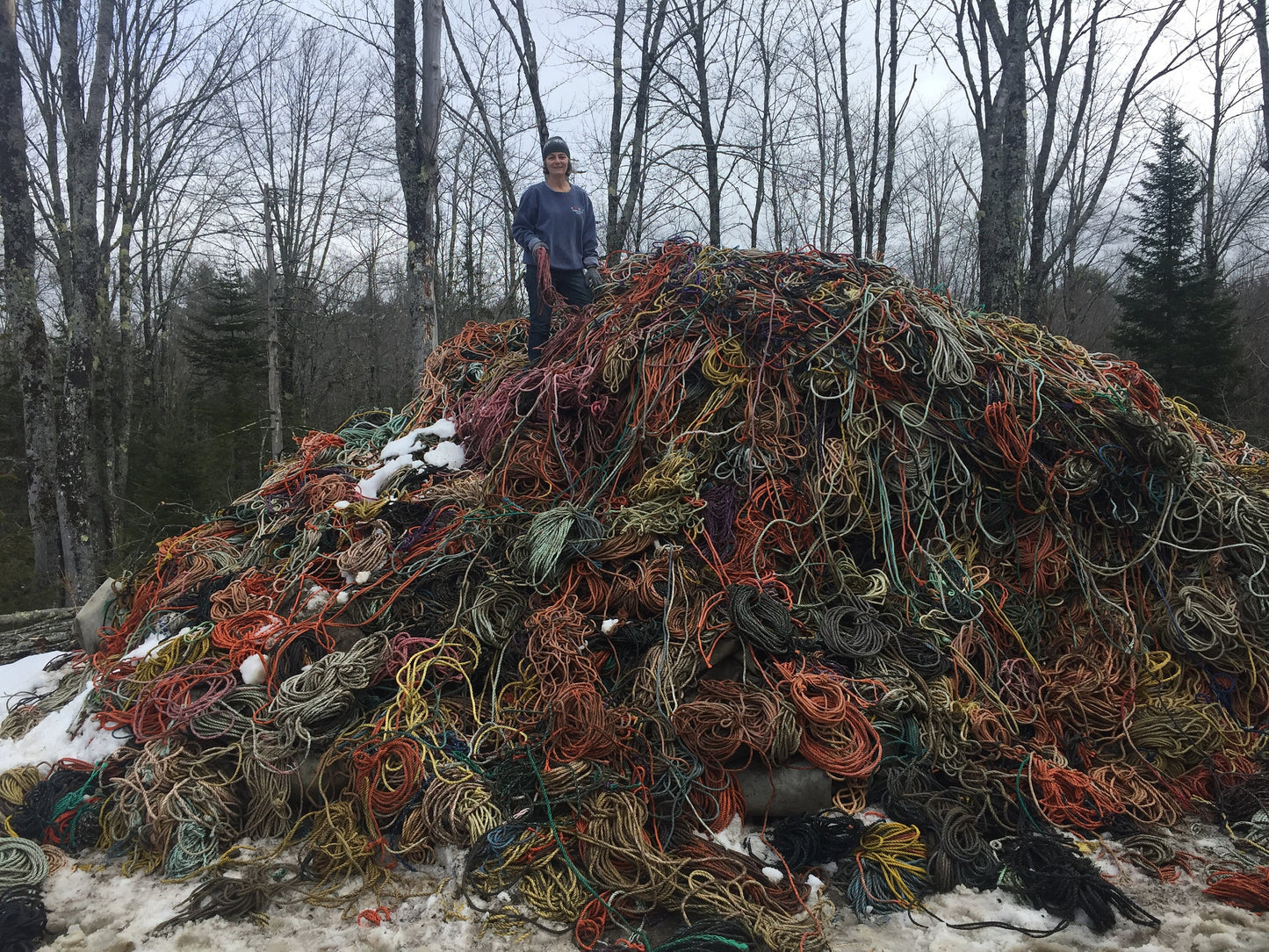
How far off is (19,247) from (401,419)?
5255mm

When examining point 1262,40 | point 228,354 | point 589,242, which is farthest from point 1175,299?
point 228,354

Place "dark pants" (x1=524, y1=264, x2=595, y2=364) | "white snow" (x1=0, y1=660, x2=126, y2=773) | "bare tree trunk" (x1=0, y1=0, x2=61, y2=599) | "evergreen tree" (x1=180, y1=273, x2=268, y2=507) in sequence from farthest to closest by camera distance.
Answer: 1. "evergreen tree" (x1=180, y1=273, x2=268, y2=507)
2. "bare tree trunk" (x1=0, y1=0, x2=61, y2=599)
3. "dark pants" (x1=524, y1=264, x2=595, y2=364)
4. "white snow" (x1=0, y1=660, x2=126, y2=773)

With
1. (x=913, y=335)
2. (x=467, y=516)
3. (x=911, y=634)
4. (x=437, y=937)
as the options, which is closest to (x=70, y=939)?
(x=437, y=937)

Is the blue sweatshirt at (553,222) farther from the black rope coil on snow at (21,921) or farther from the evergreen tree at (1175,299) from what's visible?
the evergreen tree at (1175,299)

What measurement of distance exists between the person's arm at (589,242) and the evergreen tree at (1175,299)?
52.2 feet

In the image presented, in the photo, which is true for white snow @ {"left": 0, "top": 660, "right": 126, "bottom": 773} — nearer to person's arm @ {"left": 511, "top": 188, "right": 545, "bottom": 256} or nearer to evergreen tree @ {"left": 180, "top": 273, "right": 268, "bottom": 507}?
person's arm @ {"left": 511, "top": 188, "right": 545, "bottom": 256}

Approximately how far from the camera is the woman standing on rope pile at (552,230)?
19.7ft

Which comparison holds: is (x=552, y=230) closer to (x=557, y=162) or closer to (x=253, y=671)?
(x=557, y=162)

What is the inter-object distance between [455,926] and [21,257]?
29.4ft

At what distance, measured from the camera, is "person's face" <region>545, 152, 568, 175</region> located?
595 centimetres

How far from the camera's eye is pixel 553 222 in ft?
20.0

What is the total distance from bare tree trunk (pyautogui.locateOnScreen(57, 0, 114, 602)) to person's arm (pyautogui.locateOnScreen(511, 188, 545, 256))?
6.42 metres

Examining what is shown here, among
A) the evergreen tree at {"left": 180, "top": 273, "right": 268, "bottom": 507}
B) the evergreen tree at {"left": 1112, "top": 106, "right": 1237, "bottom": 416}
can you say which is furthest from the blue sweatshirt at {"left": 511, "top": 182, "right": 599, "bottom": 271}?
the evergreen tree at {"left": 1112, "top": 106, "right": 1237, "bottom": 416}

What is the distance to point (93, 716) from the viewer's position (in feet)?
13.7
